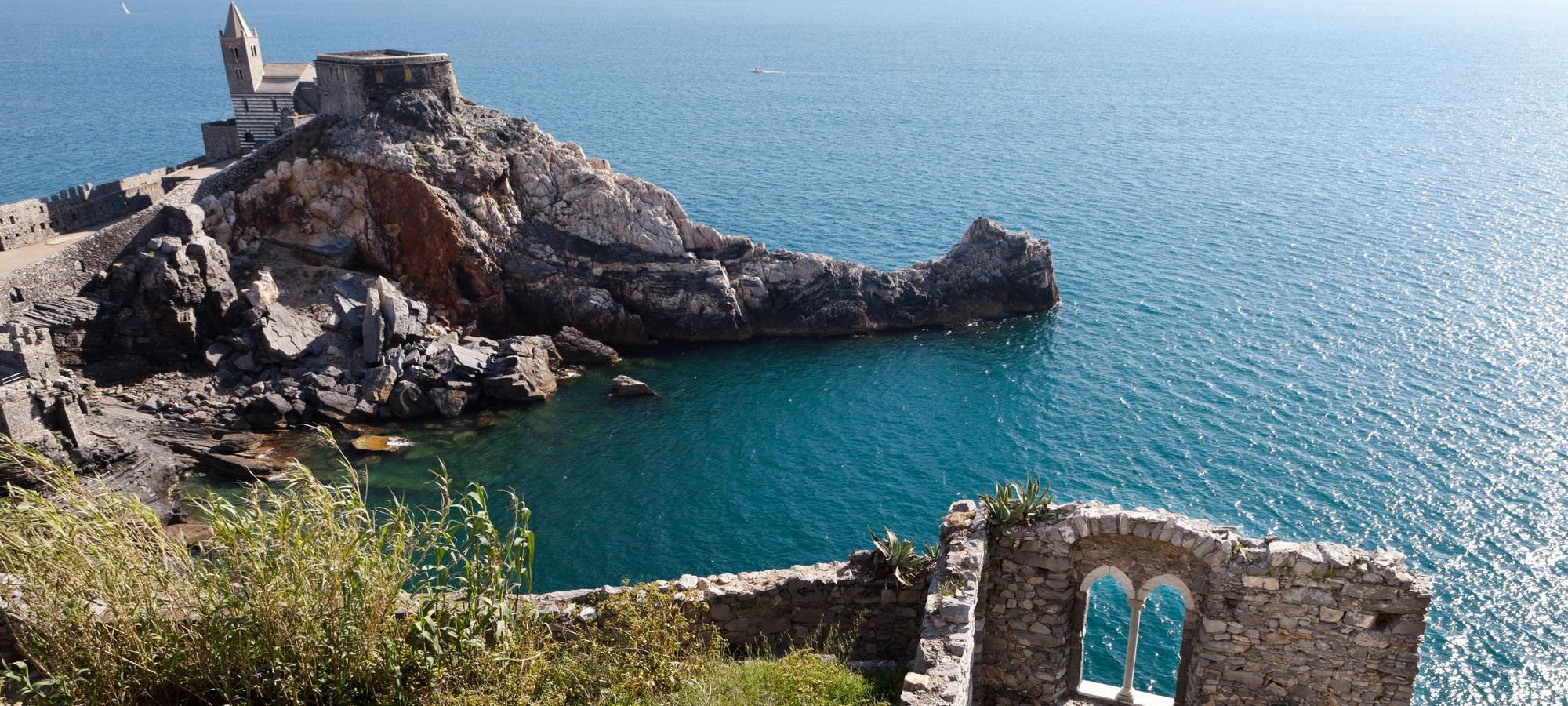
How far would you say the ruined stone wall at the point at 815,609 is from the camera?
20.3m

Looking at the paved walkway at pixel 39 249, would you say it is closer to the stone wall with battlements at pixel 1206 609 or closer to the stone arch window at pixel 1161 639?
the stone wall with battlements at pixel 1206 609

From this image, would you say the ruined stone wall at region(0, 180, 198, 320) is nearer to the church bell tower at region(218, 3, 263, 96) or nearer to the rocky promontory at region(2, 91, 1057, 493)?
the rocky promontory at region(2, 91, 1057, 493)

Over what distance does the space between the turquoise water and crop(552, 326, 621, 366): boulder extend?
1.98 meters

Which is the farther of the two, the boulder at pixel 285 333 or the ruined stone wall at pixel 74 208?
the ruined stone wall at pixel 74 208

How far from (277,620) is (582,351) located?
40.9 meters

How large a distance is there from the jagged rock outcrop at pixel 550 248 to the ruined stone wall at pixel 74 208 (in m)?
5.06

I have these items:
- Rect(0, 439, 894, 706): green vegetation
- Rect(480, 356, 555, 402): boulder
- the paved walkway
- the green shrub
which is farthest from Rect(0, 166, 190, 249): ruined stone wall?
the green shrub

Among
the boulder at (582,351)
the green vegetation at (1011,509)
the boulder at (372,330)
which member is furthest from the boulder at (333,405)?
the green vegetation at (1011,509)

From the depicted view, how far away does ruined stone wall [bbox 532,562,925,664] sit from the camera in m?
20.3

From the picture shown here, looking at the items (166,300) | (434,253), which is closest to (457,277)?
(434,253)

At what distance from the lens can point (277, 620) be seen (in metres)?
14.3

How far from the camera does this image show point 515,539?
16281mm

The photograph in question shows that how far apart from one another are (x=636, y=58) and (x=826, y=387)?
132 meters

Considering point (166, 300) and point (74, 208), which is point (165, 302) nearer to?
point (166, 300)
